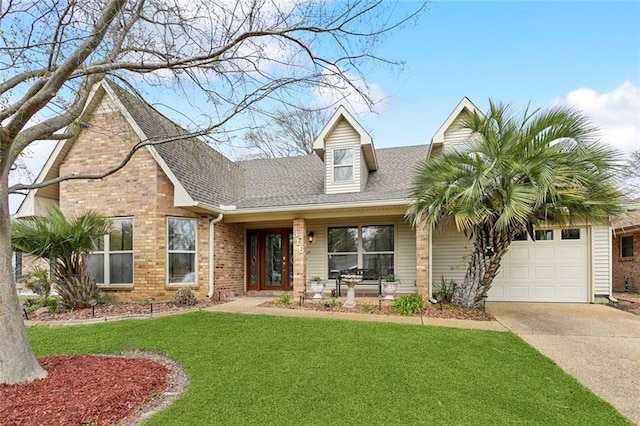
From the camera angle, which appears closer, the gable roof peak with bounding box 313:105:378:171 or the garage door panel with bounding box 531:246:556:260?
the garage door panel with bounding box 531:246:556:260

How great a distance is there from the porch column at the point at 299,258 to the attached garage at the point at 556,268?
5.07 m

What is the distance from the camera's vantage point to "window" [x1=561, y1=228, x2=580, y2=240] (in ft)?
32.6

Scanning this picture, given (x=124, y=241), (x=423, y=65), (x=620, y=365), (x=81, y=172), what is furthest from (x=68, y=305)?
(x=620, y=365)

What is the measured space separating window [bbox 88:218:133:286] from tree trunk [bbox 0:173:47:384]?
5859 mm

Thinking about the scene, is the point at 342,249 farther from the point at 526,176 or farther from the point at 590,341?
the point at 590,341

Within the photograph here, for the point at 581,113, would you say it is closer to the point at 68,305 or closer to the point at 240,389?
the point at 240,389

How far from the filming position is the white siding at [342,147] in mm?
11250

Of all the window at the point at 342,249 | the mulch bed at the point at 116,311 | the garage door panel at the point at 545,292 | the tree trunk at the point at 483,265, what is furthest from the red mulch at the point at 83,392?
the garage door panel at the point at 545,292

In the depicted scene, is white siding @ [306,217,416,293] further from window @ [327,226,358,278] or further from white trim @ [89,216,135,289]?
white trim @ [89,216,135,289]

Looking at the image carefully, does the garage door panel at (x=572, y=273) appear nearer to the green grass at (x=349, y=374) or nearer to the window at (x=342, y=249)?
the green grass at (x=349, y=374)

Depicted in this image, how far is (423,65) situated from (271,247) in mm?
8457

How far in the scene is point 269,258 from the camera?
12305 mm

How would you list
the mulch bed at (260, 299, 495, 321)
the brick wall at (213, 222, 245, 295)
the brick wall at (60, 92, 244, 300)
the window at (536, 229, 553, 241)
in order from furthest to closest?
the brick wall at (213, 222, 245, 295) → the window at (536, 229, 553, 241) → the brick wall at (60, 92, 244, 300) → the mulch bed at (260, 299, 495, 321)

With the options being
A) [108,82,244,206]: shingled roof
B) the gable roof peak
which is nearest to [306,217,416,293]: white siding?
the gable roof peak
